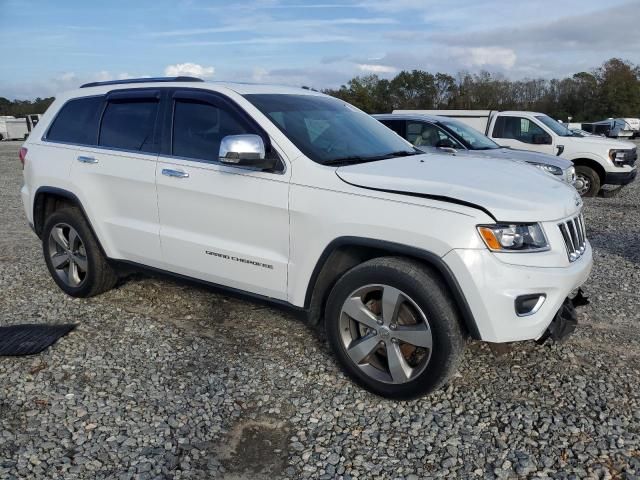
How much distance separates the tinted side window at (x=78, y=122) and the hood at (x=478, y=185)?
97.4 inches

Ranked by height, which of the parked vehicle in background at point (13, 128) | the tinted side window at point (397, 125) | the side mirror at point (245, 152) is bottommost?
the parked vehicle in background at point (13, 128)

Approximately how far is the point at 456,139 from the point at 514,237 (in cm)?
671

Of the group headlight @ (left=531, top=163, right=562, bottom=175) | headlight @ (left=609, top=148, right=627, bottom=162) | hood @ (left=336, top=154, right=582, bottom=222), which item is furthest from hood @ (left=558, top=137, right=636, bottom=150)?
hood @ (left=336, top=154, right=582, bottom=222)

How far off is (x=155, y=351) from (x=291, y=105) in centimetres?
202

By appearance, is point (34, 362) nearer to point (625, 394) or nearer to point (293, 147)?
point (293, 147)

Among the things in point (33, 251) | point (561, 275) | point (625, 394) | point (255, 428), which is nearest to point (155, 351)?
point (255, 428)

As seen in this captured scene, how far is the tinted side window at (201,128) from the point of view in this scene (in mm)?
4016

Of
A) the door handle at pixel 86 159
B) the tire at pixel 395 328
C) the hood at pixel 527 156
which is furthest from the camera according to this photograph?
the hood at pixel 527 156

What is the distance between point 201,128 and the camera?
4176 millimetres

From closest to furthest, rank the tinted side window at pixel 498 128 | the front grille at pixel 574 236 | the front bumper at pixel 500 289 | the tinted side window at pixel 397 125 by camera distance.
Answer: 1. the front bumper at pixel 500 289
2. the front grille at pixel 574 236
3. the tinted side window at pixel 397 125
4. the tinted side window at pixel 498 128

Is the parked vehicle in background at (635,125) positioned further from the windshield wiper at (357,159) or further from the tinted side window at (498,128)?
the windshield wiper at (357,159)

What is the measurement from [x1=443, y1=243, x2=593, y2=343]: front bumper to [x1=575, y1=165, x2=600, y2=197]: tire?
9580mm

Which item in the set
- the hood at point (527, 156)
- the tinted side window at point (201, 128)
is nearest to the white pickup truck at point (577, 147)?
the hood at point (527, 156)

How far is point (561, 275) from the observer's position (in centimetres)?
313
